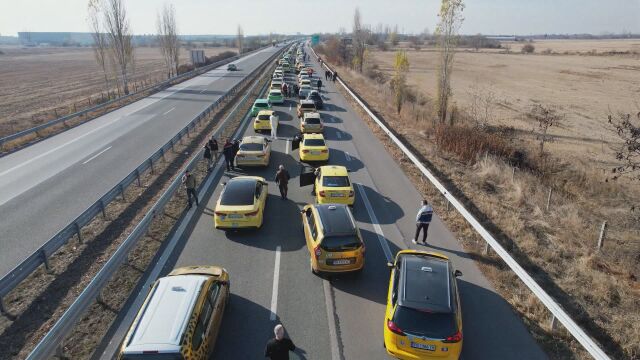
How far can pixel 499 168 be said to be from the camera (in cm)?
1941

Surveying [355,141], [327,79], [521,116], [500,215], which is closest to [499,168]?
[500,215]

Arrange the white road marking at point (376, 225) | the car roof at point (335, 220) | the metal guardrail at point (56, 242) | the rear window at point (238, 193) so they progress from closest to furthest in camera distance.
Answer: the metal guardrail at point (56, 242) → the car roof at point (335, 220) → the white road marking at point (376, 225) → the rear window at point (238, 193)

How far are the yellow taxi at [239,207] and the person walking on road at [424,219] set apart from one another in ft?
15.3

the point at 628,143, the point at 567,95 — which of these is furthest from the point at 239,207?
the point at 567,95

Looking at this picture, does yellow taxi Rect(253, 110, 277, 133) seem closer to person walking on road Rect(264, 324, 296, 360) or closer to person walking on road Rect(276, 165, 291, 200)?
person walking on road Rect(276, 165, 291, 200)

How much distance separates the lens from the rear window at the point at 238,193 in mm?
12711

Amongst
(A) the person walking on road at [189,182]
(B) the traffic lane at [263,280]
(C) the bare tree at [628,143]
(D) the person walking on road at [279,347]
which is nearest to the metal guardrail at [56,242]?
(A) the person walking on road at [189,182]

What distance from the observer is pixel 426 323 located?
24.6 feet

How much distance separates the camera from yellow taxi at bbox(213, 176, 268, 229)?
486 inches

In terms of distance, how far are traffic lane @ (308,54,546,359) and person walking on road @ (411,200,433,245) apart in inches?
10.7

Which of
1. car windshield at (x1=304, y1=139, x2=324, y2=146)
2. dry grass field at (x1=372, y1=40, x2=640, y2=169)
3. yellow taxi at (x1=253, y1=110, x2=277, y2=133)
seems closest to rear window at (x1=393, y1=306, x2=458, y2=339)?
car windshield at (x1=304, y1=139, x2=324, y2=146)

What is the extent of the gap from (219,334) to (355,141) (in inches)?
672

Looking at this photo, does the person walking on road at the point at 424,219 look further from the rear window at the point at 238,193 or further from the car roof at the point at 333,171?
the rear window at the point at 238,193

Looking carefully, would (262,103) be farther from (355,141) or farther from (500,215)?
(500,215)
